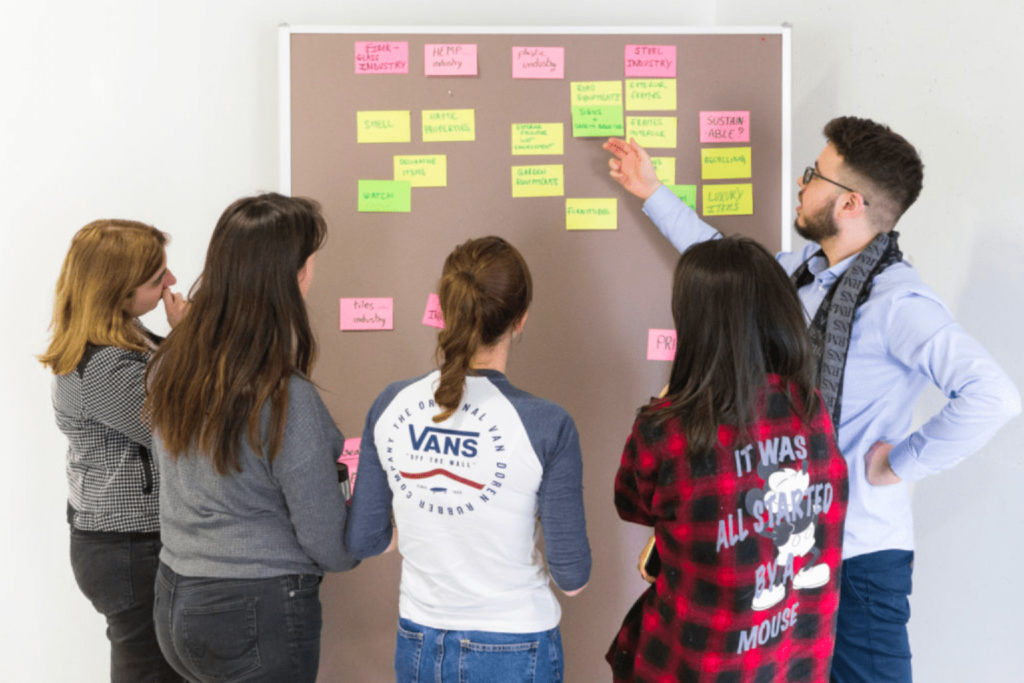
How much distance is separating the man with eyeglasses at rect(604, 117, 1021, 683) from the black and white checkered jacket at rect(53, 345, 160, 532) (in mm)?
1381

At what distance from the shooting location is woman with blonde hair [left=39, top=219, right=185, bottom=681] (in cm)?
148

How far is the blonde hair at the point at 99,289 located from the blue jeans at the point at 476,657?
0.83m

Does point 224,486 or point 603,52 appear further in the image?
point 603,52

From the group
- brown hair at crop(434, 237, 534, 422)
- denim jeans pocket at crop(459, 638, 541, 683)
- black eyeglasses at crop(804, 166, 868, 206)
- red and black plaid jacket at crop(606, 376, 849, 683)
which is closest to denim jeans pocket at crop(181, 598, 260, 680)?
denim jeans pocket at crop(459, 638, 541, 683)

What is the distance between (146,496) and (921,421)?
177cm

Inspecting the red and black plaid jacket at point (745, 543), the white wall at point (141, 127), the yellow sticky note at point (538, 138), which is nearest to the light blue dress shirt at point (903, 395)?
the red and black plaid jacket at point (745, 543)

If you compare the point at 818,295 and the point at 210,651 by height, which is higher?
the point at 818,295

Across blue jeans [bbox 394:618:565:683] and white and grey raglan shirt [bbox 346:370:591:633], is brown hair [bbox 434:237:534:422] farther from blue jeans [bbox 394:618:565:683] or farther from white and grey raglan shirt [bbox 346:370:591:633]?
blue jeans [bbox 394:618:565:683]

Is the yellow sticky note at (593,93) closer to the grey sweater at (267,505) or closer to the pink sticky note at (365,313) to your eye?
the pink sticky note at (365,313)

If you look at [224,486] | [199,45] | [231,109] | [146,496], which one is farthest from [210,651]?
[199,45]

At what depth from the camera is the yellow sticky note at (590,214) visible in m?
1.95

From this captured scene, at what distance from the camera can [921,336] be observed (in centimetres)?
138

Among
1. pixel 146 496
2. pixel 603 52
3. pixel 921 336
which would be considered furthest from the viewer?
pixel 603 52

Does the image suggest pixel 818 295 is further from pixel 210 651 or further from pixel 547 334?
pixel 210 651
